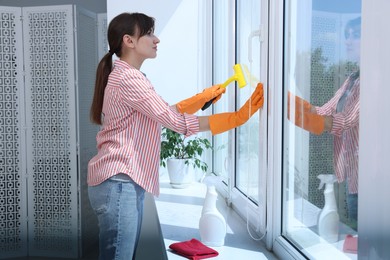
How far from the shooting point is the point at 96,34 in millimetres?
4496

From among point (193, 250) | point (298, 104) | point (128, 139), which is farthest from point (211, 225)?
point (298, 104)

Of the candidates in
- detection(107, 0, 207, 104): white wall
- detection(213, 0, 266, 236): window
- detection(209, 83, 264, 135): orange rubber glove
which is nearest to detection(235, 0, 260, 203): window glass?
detection(213, 0, 266, 236): window

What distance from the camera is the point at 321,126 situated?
1.47 metres

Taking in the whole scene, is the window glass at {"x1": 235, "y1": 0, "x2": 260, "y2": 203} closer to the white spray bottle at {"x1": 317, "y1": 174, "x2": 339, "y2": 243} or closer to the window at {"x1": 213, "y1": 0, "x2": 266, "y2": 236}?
the window at {"x1": 213, "y1": 0, "x2": 266, "y2": 236}

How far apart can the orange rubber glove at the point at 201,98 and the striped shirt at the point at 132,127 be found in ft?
0.92

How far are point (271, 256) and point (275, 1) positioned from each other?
0.98 meters

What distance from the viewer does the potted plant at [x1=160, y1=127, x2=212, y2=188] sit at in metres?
3.42

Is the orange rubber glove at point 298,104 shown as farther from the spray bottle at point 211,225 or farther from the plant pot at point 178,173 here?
the plant pot at point 178,173

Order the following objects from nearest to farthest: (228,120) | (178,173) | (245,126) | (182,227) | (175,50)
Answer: (228,120)
(182,227)
(245,126)
(178,173)
(175,50)

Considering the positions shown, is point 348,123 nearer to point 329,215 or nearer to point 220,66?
point 329,215

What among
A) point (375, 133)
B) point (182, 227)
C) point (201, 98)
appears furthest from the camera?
point (182, 227)

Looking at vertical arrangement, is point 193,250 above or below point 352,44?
below

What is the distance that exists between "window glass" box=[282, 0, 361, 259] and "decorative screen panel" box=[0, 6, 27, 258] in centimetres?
299

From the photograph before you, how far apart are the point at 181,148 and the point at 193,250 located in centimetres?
161
